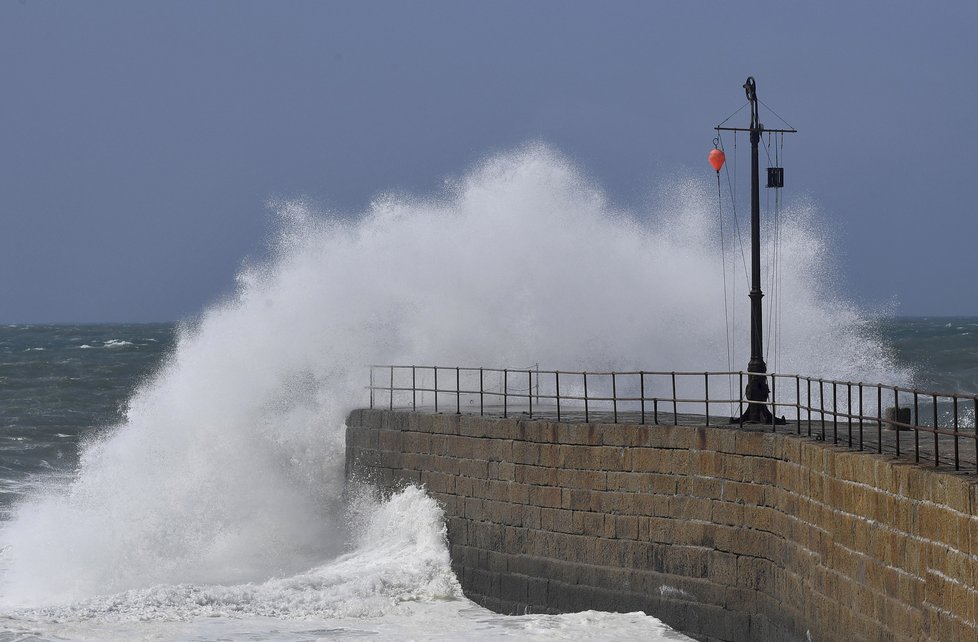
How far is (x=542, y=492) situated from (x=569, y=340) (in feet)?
30.3

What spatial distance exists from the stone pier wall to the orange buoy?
2822 millimetres

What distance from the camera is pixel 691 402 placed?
16797mm

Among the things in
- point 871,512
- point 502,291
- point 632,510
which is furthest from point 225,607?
point 502,291

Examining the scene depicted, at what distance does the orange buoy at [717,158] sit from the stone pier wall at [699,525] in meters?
2.82

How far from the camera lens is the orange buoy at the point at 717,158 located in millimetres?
14555

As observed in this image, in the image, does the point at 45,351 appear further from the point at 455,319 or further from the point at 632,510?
the point at 632,510

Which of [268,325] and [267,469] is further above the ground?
[268,325]

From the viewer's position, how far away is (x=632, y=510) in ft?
45.8

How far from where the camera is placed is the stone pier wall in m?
9.80

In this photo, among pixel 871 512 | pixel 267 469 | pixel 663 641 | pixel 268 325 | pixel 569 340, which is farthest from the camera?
pixel 569 340

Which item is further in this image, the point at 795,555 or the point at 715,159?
the point at 715,159

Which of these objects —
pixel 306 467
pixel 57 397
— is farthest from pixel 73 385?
pixel 306 467

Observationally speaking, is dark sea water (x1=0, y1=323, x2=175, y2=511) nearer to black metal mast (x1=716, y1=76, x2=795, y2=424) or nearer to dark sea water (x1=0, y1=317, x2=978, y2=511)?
dark sea water (x1=0, y1=317, x2=978, y2=511)

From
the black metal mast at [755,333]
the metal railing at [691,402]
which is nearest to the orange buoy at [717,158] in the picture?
the black metal mast at [755,333]
